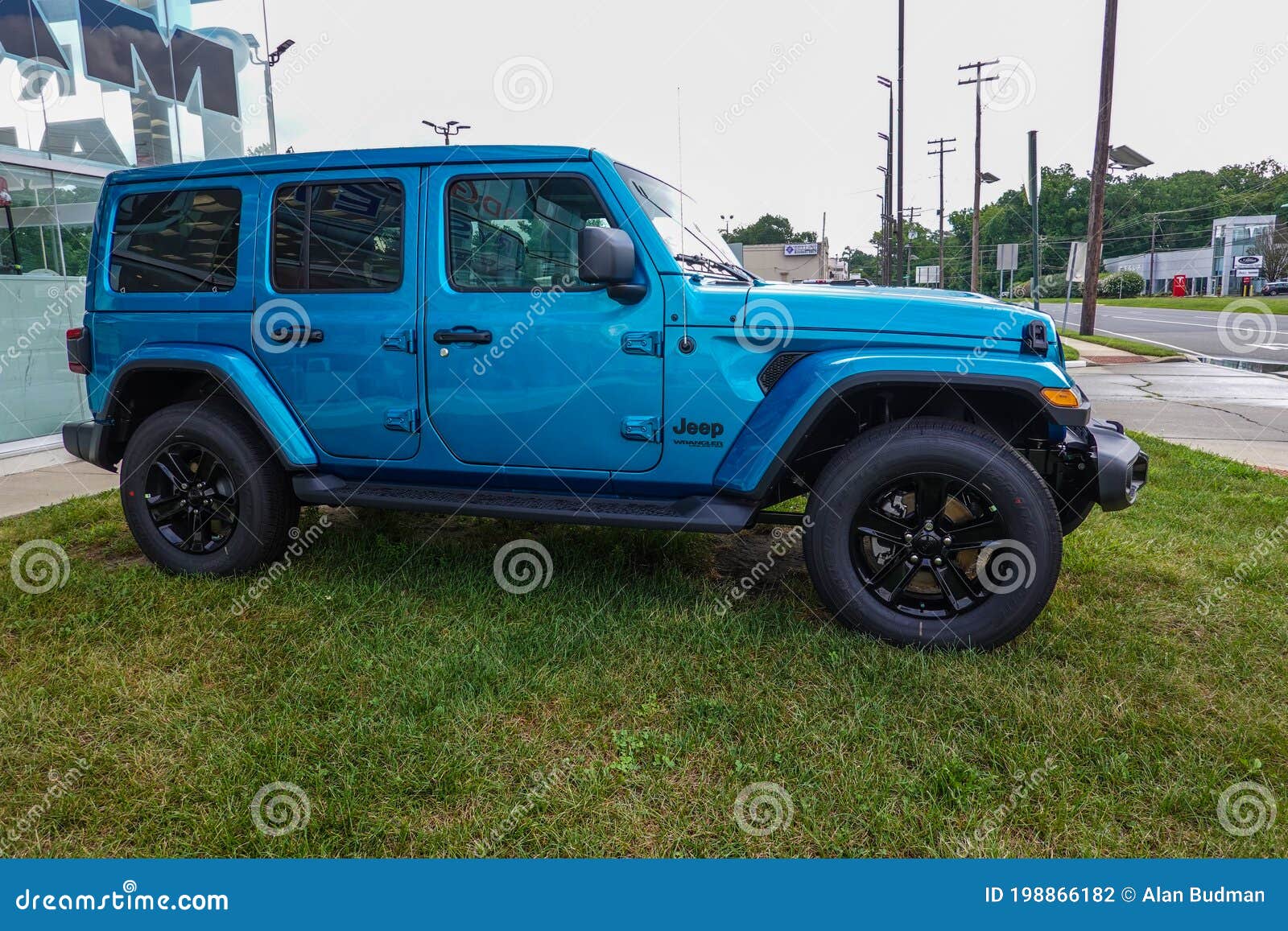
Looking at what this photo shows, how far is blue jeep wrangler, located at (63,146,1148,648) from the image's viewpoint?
3.33 meters

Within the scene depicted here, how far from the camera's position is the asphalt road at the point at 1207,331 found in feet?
60.3

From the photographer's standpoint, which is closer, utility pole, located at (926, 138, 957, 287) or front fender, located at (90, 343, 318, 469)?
front fender, located at (90, 343, 318, 469)

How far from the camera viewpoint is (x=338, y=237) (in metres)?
3.95

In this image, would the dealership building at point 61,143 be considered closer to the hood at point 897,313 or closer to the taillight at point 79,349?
the taillight at point 79,349

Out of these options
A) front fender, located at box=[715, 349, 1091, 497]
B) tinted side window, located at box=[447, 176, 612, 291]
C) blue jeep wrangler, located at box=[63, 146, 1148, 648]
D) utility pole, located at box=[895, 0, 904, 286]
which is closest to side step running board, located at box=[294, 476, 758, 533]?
blue jeep wrangler, located at box=[63, 146, 1148, 648]

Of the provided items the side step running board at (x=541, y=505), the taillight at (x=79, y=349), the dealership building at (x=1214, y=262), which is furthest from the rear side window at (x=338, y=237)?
the dealership building at (x=1214, y=262)

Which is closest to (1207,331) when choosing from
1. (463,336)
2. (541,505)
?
(541,505)

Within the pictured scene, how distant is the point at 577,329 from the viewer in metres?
3.58

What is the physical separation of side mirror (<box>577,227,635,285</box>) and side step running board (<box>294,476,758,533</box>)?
3.11 ft

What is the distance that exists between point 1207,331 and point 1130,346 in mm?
8705

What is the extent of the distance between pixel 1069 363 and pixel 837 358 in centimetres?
1356

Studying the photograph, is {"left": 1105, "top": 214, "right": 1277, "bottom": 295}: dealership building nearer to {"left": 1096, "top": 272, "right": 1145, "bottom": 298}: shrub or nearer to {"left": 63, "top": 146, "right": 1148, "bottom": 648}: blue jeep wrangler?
{"left": 1096, "top": 272, "right": 1145, "bottom": 298}: shrub

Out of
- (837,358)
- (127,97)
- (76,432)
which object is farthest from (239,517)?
(127,97)

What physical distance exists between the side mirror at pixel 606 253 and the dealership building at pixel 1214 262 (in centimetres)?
7433
